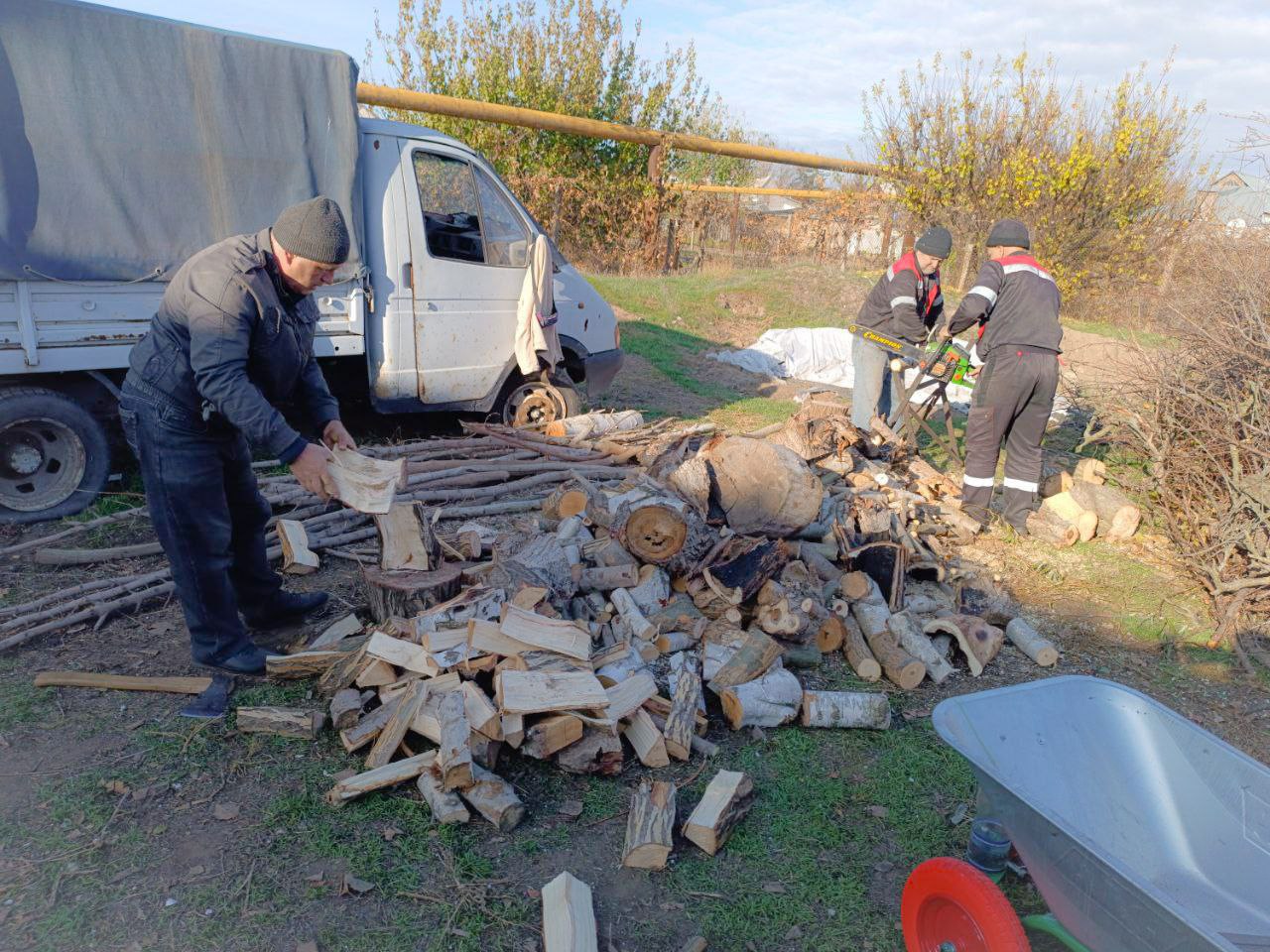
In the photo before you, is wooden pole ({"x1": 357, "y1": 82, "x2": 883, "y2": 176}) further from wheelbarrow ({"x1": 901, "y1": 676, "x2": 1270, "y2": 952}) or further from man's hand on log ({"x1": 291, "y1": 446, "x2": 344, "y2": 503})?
wheelbarrow ({"x1": 901, "y1": 676, "x2": 1270, "y2": 952})

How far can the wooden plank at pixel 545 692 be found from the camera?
2.98 metres

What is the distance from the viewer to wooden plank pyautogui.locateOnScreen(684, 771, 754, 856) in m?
2.74

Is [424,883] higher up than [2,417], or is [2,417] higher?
[2,417]

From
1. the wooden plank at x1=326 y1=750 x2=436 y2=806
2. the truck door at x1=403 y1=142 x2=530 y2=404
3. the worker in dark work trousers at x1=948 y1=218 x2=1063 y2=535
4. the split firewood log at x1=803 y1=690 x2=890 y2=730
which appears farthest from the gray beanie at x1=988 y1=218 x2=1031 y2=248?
the wooden plank at x1=326 y1=750 x2=436 y2=806

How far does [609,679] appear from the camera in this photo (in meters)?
3.33

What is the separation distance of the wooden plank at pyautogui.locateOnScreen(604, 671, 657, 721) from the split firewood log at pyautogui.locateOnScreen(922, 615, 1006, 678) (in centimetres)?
180

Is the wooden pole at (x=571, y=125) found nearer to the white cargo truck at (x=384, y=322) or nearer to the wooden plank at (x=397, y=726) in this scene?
the white cargo truck at (x=384, y=322)

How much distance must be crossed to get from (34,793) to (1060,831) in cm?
330

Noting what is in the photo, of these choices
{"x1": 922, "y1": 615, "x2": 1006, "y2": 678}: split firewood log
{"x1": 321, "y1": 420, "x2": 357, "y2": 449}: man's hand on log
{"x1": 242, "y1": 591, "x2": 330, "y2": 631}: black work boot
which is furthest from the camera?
{"x1": 922, "y1": 615, "x2": 1006, "y2": 678}: split firewood log

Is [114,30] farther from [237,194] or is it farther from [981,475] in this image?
[981,475]

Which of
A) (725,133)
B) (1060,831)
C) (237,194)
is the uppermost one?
(725,133)

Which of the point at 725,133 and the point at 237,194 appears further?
the point at 725,133

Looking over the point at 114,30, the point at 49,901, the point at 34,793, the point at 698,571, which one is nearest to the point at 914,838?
the point at 698,571

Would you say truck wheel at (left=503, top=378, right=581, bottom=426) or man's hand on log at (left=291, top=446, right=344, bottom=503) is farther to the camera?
truck wheel at (left=503, top=378, right=581, bottom=426)
